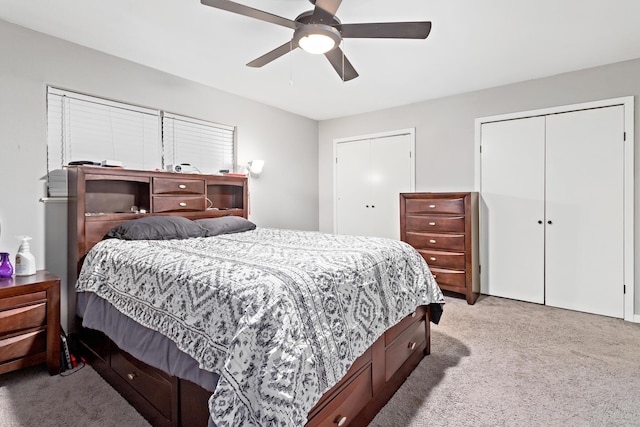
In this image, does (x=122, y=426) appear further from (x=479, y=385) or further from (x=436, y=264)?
(x=436, y=264)

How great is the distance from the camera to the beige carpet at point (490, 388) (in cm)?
170

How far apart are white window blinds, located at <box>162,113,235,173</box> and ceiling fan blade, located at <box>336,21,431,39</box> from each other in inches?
87.9

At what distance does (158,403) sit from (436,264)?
10.2 ft

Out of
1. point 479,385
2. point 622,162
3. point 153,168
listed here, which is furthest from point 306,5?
point 622,162

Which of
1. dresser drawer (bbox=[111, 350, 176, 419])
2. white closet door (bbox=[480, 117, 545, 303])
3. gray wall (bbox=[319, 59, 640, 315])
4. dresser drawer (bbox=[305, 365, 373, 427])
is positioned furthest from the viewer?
white closet door (bbox=[480, 117, 545, 303])

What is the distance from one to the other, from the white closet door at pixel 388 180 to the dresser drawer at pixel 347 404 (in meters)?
3.12

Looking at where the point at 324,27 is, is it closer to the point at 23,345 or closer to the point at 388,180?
the point at 23,345

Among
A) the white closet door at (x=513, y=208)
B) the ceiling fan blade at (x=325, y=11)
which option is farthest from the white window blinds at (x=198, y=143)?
the white closet door at (x=513, y=208)

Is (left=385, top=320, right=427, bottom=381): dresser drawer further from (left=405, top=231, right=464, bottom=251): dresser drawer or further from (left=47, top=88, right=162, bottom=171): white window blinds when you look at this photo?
(left=47, top=88, right=162, bottom=171): white window blinds

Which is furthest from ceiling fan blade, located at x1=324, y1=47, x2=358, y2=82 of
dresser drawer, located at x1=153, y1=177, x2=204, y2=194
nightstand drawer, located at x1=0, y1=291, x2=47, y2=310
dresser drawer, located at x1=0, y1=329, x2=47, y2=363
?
dresser drawer, located at x1=0, y1=329, x2=47, y2=363

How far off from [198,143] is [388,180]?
2.61 metres

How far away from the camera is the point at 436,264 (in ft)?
12.4

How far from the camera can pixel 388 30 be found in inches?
74.4

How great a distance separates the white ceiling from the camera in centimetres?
220
